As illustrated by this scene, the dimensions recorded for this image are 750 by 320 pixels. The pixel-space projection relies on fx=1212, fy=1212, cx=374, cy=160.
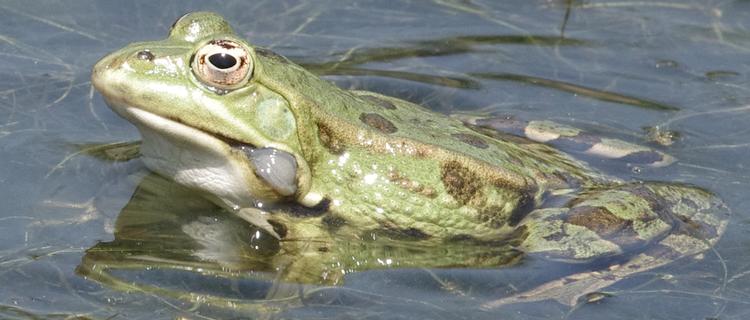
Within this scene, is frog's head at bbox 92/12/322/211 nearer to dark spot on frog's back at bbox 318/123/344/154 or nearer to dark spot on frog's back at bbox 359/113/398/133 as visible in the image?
dark spot on frog's back at bbox 318/123/344/154

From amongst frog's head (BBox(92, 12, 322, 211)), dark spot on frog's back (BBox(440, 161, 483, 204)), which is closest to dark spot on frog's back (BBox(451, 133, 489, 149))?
dark spot on frog's back (BBox(440, 161, 483, 204))

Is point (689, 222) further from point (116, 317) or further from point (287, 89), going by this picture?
point (116, 317)

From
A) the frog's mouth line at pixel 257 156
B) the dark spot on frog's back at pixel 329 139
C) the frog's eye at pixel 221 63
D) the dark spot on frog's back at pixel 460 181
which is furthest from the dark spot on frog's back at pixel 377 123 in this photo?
the frog's eye at pixel 221 63

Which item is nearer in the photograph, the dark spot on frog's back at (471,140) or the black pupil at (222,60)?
the black pupil at (222,60)

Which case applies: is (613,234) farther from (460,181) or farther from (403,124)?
(403,124)

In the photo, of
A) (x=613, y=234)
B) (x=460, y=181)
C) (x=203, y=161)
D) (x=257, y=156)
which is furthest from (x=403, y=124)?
(x=613, y=234)

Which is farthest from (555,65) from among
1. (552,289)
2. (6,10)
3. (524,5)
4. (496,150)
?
(6,10)

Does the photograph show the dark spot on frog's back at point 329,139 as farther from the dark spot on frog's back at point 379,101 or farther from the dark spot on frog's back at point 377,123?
the dark spot on frog's back at point 379,101
